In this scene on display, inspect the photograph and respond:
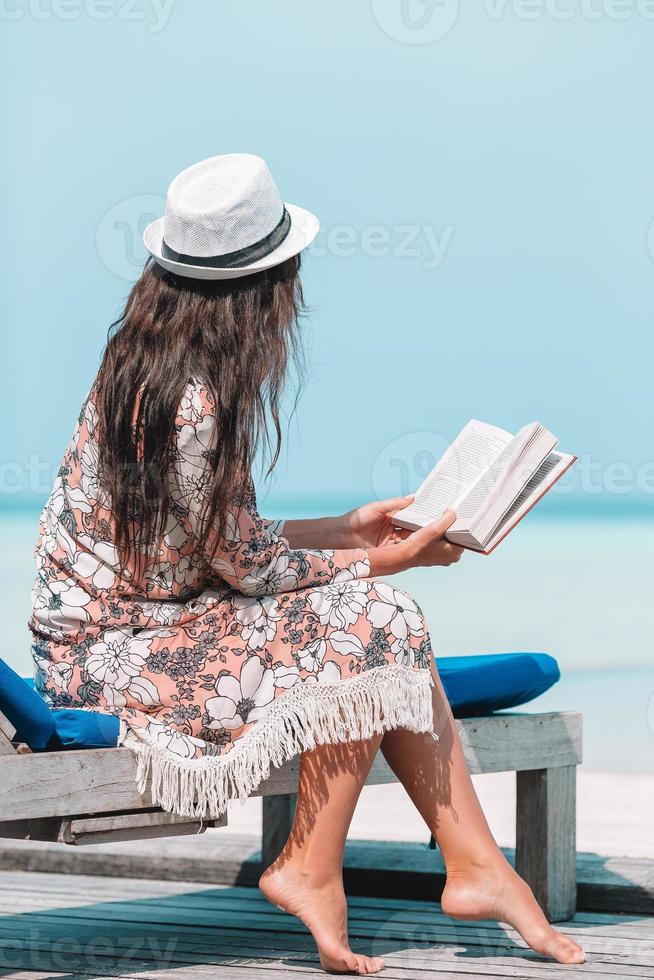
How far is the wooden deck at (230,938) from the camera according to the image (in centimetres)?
207

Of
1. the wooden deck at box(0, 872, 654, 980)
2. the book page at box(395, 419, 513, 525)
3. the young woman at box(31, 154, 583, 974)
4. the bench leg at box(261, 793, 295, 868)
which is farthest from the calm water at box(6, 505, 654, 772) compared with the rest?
the young woman at box(31, 154, 583, 974)

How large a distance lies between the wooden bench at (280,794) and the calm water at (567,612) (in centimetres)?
276

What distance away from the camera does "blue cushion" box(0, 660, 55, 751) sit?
1.81m

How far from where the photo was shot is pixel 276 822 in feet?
9.16

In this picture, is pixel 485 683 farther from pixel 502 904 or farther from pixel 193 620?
pixel 193 620

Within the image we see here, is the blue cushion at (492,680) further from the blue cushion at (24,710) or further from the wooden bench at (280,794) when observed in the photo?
the blue cushion at (24,710)

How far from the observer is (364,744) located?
2.00 m

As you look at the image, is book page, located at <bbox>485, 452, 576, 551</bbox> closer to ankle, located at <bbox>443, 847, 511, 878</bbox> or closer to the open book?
the open book

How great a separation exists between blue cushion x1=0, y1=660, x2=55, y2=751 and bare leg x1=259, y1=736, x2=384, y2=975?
1.36 ft

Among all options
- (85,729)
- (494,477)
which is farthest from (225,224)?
(85,729)

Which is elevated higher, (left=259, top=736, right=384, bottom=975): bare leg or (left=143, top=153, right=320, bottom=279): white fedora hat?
(left=143, top=153, right=320, bottom=279): white fedora hat

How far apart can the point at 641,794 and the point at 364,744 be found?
2777 mm

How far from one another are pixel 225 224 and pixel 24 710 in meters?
0.82

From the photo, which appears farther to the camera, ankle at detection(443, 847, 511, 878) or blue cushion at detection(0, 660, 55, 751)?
ankle at detection(443, 847, 511, 878)
